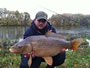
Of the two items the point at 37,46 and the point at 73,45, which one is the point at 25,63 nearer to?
the point at 37,46

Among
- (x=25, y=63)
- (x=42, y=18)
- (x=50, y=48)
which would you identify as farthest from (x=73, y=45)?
(x=25, y=63)

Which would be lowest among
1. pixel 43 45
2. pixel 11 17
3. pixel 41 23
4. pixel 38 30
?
pixel 11 17

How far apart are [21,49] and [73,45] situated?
881 millimetres

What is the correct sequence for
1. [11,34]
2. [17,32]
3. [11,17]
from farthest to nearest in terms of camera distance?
[11,17] < [17,32] < [11,34]

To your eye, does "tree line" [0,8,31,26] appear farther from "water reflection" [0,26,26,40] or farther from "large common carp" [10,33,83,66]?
"large common carp" [10,33,83,66]

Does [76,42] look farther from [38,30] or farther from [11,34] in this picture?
[11,34]

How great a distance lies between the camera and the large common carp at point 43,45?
226 cm

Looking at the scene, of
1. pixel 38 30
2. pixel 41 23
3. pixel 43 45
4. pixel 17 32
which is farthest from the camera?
pixel 17 32

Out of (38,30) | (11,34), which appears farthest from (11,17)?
(38,30)

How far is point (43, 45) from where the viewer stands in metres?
2.29

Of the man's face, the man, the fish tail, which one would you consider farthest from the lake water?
the fish tail

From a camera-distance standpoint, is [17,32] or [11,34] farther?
[17,32]

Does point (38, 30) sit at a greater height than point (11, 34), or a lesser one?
greater

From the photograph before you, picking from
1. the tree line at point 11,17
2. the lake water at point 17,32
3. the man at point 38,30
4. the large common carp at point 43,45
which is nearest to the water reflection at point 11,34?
the lake water at point 17,32
